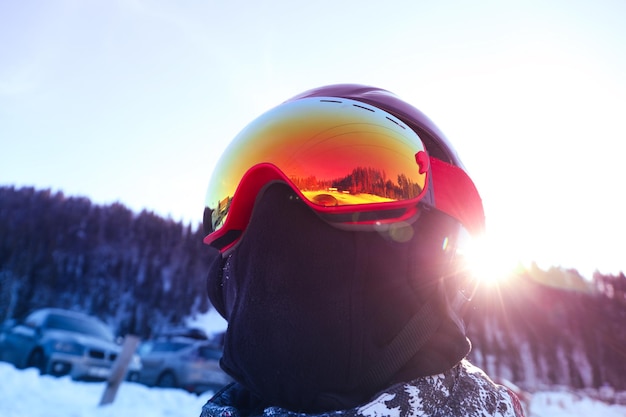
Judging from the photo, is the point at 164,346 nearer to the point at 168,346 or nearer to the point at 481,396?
the point at 168,346

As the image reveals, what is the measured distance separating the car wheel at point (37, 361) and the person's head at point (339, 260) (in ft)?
28.7

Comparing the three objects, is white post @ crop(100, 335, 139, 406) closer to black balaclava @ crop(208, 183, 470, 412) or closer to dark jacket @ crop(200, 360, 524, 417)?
dark jacket @ crop(200, 360, 524, 417)

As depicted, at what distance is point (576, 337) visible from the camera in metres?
21.3

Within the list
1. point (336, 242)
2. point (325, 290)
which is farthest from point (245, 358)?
point (336, 242)

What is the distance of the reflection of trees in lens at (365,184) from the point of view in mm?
1111

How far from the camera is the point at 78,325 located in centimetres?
956

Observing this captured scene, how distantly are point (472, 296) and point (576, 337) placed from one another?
2476 cm

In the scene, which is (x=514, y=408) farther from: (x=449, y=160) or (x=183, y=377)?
(x=183, y=377)

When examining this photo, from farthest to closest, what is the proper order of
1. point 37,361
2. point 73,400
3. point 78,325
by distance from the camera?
1. point 78,325
2. point 37,361
3. point 73,400

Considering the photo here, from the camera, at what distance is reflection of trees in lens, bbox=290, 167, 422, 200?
43.8 inches

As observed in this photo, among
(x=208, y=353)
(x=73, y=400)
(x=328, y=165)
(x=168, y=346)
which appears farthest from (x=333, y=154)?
(x=168, y=346)

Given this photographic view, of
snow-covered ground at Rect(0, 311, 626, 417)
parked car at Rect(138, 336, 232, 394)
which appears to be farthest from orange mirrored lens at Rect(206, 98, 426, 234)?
parked car at Rect(138, 336, 232, 394)

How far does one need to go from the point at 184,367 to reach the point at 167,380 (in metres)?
0.63

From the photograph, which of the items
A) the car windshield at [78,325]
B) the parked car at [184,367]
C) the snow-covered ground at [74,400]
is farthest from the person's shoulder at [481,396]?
the car windshield at [78,325]
